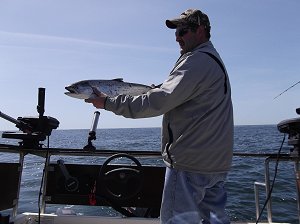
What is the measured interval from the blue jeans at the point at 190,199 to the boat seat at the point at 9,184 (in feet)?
6.25

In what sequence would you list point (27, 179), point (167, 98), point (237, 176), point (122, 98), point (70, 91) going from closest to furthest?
point (167, 98), point (122, 98), point (70, 91), point (237, 176), point (27, 179)

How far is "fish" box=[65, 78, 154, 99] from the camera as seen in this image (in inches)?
148

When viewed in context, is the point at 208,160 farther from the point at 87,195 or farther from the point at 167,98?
the point at 87,195

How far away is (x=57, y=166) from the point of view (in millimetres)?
4570

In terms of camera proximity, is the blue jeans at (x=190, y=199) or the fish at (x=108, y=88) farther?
the fish at (x=108, y=88)

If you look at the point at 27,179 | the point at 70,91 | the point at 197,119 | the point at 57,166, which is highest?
the point at 70,91

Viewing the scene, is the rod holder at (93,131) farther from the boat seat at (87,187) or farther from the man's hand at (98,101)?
the man's hand at (98,101)

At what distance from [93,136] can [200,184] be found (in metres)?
1.97

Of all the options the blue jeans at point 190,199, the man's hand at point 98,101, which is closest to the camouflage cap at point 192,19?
the man's hand at point 98,101

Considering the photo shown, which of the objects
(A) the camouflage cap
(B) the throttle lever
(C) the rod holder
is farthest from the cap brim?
(B) the throttle lever

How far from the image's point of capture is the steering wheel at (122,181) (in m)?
4.12

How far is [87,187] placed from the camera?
4574mm

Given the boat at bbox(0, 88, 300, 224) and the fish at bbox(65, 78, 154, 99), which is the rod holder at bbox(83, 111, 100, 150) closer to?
the boat at bbox(0, 88, 300, 224)

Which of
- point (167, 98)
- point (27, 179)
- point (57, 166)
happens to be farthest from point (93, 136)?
point (27, 179)
